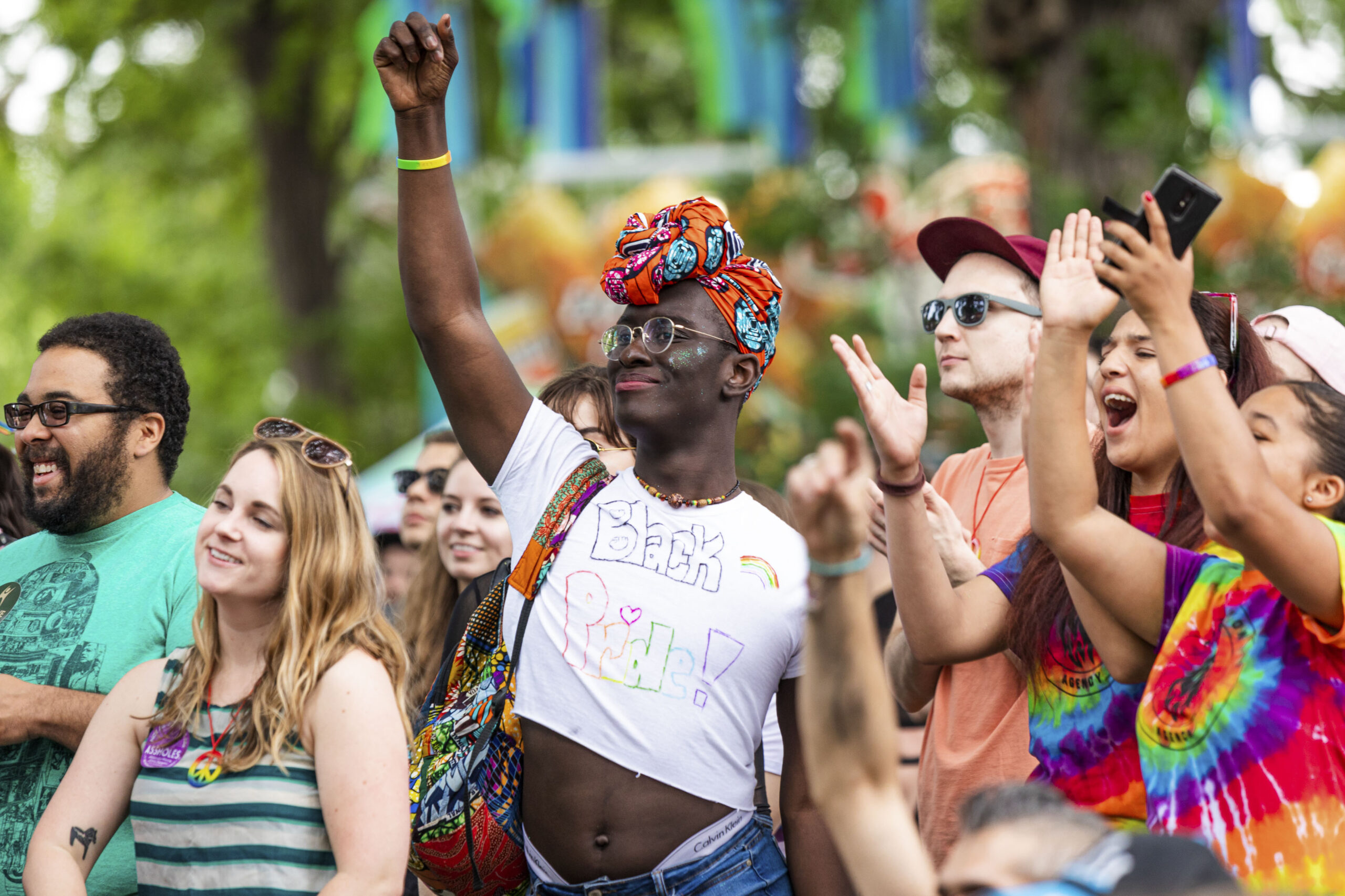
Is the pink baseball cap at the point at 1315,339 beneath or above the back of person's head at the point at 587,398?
above

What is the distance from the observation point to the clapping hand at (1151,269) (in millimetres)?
2330

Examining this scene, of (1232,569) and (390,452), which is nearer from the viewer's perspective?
(1232,569)

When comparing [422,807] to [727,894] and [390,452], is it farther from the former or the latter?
[390,452]

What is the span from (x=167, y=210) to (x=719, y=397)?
1703 cm

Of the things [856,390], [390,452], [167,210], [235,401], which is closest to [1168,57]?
[856,390]

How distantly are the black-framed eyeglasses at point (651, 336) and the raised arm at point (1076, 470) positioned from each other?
0.79 meters

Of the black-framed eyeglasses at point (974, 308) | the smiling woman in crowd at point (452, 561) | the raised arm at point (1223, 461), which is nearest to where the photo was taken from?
the raised arm at point (1223, 461)

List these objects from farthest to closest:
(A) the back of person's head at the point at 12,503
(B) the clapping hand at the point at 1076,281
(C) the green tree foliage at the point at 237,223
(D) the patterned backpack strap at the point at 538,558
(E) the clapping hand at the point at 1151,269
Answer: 1. (C) the green tree foliage at the point at 237,223
2. (A) the back of person's head at the point at 12,503
3. (D) the patterned backpack strap at the point at 538,558
4. (B) the clapping hand at the point at 1076,281
5. (E) the clapping hand at the point at 1151,269

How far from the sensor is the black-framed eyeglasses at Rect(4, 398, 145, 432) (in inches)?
138

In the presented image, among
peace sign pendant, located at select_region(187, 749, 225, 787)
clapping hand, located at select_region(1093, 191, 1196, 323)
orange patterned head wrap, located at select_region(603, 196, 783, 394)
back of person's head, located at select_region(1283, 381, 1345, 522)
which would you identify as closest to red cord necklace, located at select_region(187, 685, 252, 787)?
peace sign pendant, located at select_region(187, 749, 225, 787)

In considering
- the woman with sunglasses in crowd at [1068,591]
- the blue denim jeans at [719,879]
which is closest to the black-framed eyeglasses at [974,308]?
the woman with sunglasses in crowd at [1068,591]

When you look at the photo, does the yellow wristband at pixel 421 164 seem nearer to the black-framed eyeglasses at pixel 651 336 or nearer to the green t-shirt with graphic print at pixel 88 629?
the black-framed eyeglasses at pixel 651 336

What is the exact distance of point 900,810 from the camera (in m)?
1.84

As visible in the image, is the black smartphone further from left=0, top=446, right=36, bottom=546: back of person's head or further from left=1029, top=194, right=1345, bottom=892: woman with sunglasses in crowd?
left=0, top=446, right=36, bottom=546: back of person's head
